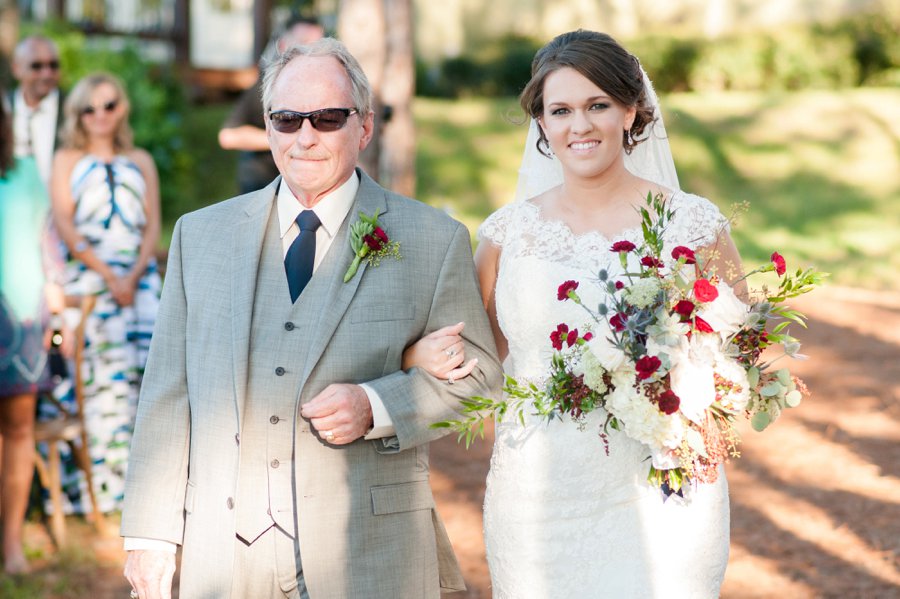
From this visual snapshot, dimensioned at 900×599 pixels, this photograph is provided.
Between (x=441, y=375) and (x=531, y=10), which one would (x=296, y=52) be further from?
(x=531, y=10)

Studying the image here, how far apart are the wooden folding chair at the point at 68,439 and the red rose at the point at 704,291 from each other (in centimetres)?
450

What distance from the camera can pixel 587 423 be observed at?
3.94 metres

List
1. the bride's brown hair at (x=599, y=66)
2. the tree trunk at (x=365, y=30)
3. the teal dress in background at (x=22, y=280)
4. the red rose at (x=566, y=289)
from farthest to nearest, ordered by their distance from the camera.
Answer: the tree trunk at (x=365, y=30), the teal dress in background at (x=22, y=280), the bride's brown hair at (x=599, y=66), the red rose at (x=566, y=289)

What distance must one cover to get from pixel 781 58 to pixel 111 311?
20272 millimetres

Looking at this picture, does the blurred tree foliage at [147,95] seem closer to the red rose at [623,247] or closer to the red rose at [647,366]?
the red rose at [623,247]

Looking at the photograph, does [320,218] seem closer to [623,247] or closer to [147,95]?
[623,247]

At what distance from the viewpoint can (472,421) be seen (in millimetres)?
3359

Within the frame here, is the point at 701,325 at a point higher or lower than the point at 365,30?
lower

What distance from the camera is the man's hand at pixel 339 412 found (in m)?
3.12

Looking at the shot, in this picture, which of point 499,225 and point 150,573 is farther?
point 499,225

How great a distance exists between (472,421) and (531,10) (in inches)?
1048

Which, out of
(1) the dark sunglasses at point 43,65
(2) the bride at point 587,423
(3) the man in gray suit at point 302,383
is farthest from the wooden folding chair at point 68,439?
(3) the man in gray suit at point 302,383

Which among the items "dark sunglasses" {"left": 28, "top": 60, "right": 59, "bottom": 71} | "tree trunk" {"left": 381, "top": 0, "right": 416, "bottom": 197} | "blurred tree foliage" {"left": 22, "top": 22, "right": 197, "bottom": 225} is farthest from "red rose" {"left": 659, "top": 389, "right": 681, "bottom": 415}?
"blurred tree foliage" {"left": 22, "top": 22, "right": 197, "bottom": 225}

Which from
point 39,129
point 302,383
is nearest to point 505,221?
point 302,383
